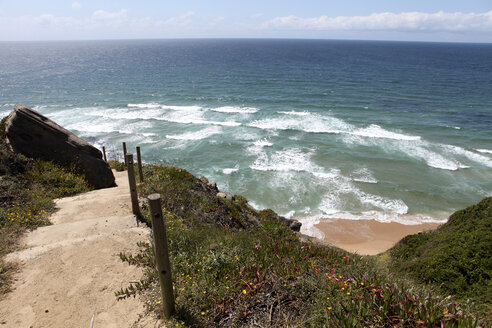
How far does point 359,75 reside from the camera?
68.0m

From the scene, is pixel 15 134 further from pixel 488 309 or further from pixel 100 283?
pixel 488 309

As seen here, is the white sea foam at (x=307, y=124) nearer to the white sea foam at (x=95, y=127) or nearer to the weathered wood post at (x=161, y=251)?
the white sea foam at (x=95, y=127)

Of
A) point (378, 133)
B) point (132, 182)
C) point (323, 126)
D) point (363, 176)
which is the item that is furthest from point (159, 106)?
point (132, 182)

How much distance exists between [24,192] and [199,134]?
906 inches

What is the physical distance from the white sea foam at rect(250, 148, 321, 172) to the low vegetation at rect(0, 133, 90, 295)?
595 inches

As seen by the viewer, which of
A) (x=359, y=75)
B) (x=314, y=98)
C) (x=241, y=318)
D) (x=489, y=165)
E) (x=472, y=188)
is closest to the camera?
(x=241, y=318)

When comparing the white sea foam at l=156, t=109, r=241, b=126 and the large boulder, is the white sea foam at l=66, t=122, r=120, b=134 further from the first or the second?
the large boulder

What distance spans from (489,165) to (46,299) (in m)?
31.4

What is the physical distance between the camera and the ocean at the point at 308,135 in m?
21.0

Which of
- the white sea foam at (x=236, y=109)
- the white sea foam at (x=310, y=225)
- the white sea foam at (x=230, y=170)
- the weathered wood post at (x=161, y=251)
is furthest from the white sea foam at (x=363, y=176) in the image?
the weathered wood post at (x=161, y=251)

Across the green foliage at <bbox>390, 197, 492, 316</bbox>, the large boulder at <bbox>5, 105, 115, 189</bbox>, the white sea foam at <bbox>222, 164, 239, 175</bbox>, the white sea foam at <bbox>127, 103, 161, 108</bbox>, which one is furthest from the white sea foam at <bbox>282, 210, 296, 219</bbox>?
the white sea foam at <bbox>127, 103, 161, 108</bbox>

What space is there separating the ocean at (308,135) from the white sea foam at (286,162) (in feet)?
0.54

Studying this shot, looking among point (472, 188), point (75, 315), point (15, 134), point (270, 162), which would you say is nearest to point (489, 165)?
point (472, 188)

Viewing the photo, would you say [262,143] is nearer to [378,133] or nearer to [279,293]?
[378,133]
